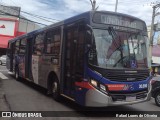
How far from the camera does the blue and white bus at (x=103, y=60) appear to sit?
28.1 ft

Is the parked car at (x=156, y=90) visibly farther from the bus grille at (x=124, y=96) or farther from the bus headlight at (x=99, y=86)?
the bus headlight at (x=99, y=86)

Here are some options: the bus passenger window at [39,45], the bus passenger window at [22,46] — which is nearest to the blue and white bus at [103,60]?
the bus passenger window at [39,45]

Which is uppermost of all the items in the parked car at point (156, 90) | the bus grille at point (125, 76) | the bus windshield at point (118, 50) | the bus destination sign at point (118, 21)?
the bus destination sign at point (118, 21)

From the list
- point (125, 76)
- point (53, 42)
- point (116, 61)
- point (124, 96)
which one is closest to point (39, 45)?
point (53, 42)

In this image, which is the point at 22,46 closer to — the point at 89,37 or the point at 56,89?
the point at 56,89

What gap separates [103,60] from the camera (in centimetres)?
865

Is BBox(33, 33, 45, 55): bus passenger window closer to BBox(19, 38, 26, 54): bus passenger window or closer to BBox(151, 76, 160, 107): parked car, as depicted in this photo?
BBox(19, 38, 26, 54): bus passenger window

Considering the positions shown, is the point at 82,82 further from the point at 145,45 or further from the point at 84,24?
the point at 145,45

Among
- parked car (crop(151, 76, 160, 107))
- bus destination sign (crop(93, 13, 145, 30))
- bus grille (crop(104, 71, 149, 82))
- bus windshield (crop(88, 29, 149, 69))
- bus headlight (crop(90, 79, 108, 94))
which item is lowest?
parked car (crop(151, 76, 160, 107))

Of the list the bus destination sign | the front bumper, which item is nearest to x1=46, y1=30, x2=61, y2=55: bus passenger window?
the bus destination sign

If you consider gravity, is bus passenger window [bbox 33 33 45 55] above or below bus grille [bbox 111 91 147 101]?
above

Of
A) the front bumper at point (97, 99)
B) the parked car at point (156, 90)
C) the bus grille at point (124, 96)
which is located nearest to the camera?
the front bumper at point (97, 99)

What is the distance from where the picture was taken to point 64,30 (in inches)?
416

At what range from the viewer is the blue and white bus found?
337 inches
